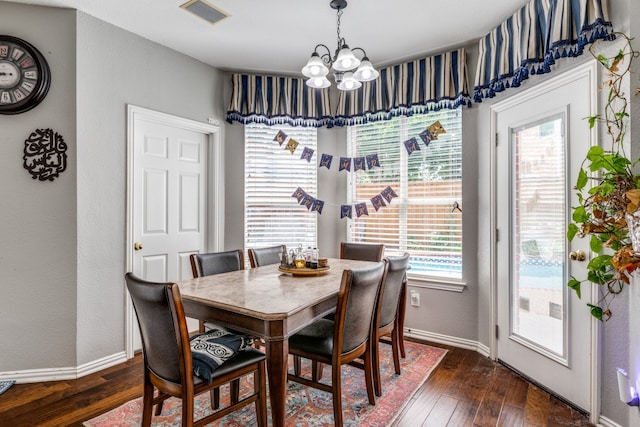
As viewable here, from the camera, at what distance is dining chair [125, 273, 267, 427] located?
152 cm

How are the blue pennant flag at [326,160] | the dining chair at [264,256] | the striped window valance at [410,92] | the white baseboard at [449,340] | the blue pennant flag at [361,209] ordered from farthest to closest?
the blue pennant flag at [326,160] → the blue pennant flag at [361,209] → the striped window valance at [410,92] → the white baseboard at [449,340] → the dining chair at [264,256]

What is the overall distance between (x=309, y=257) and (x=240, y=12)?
189 centimetres

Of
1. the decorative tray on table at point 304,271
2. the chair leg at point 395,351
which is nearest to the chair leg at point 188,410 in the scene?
the decorative tray on table at point 304,271

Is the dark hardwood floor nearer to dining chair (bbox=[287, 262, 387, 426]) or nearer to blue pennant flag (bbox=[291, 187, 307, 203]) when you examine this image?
dining chair (bbox=[287, 262, 387, 426])

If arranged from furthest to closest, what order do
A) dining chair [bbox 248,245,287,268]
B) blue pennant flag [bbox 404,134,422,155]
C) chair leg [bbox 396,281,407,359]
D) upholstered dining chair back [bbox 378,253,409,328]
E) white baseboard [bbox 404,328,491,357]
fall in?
blue pennant flag [bbox 404,134,422,155] < white baseboard [bbox 404,328,491,357] < dining chair [bbox 248,245,287,268] < chair leg [bbox 396,281,407,359] < upholstered dining chair back [bbox 378,253,409,328]

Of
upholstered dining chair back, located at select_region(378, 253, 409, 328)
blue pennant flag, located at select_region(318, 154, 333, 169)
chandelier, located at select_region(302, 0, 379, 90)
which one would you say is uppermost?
chandelier, located at select_region(302, 0, 379, 90)

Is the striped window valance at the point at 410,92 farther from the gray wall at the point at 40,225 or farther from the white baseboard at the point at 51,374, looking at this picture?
the white baseboard at the point at 51,374

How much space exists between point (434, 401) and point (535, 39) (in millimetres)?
2452

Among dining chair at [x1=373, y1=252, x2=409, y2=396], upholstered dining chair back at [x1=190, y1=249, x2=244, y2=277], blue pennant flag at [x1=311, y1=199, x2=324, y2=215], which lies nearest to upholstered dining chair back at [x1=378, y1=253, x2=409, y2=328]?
dining chair at [x1=373, y1=252, x2=409, y2=396]

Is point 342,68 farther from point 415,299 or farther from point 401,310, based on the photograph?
point 415,299

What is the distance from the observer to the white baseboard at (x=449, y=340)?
122 inches

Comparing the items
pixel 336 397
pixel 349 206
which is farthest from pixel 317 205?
pixel 336 397

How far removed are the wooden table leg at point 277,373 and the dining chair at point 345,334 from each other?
Answer: 327mm

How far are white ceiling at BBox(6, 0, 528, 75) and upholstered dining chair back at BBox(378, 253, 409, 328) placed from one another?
71.7 inches
